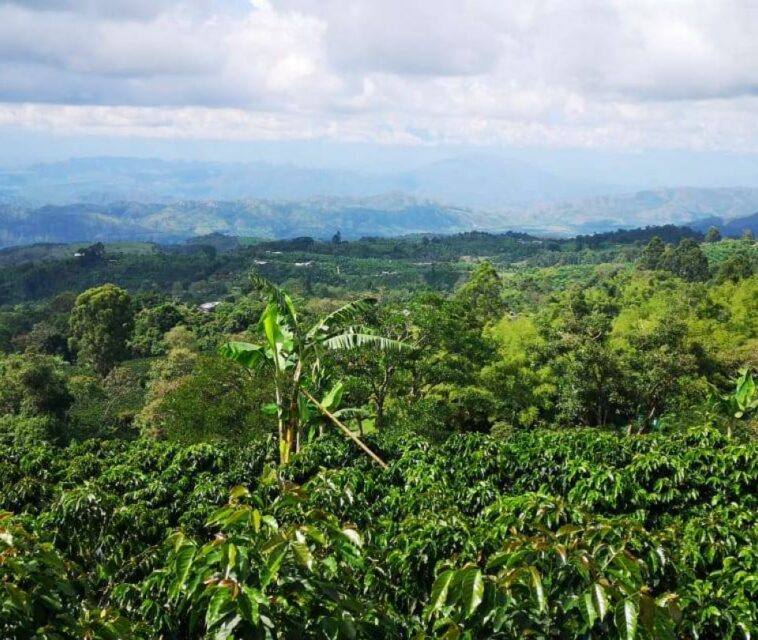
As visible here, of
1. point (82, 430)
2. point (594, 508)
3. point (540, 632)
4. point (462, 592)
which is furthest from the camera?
point (82, 430)

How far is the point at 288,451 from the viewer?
40.2 feet

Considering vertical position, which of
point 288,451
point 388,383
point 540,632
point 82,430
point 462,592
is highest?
point 462,592

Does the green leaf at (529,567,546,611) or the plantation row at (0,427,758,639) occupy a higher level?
the green leaf at (529,567,546,611)

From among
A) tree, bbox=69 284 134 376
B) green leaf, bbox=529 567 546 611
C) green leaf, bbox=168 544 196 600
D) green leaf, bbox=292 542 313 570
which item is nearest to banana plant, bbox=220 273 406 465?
green leaf, bbox=168 544 196 600

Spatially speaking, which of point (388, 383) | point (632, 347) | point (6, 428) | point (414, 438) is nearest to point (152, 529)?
point (414, 438)

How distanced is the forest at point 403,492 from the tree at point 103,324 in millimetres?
17049

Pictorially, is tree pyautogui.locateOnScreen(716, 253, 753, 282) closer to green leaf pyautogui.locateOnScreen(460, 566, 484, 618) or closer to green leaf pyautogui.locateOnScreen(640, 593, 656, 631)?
green leaf pyautogui.locateOnScreen(640, 593, 656, 631)

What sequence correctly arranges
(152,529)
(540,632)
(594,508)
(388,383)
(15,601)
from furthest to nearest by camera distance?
(388,383), (594,508), (152,529), (540,632), (15,601)

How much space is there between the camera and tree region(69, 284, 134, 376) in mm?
Answer: 52875

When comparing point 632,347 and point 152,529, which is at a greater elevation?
point 152,529

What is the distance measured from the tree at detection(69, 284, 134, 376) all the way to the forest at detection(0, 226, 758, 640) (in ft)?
55.9

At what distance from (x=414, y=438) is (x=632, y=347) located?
18.5 m

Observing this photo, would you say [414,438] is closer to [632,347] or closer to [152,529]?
[152,529]

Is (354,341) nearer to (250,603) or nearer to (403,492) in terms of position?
(403,492)
